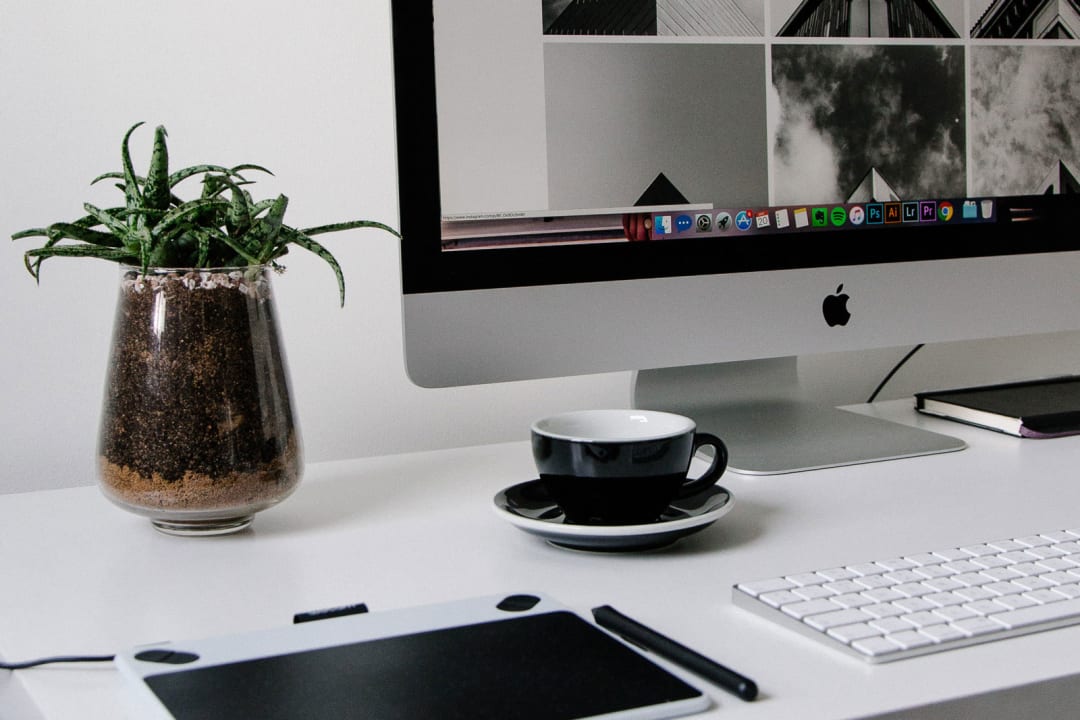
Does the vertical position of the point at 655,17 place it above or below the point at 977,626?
above

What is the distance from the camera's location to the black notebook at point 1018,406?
0.97 m

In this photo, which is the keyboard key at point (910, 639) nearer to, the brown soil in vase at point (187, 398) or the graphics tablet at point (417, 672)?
the graphics tablet at point (417, 672)

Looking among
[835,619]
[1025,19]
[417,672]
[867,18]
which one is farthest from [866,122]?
[417,672]

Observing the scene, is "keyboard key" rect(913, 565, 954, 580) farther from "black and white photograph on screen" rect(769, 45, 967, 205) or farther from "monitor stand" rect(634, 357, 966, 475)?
"black and white photograph on screen" rect(769, 45, 967, 205)

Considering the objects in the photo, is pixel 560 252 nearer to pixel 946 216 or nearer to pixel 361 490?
pixel 361 490

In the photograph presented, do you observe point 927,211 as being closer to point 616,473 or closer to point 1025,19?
point 1025,19

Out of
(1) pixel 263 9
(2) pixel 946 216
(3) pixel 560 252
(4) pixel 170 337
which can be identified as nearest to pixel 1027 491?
(2) pixel 946 216

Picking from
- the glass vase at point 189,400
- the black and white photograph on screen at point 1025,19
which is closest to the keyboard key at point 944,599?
the glass vase at point 189,400

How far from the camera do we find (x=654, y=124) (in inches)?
32.9

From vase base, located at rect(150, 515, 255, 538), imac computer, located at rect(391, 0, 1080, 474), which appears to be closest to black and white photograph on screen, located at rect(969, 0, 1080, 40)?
imac computer, located at rect(391, 0, 1080, 474)

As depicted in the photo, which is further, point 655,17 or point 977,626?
point 655,17

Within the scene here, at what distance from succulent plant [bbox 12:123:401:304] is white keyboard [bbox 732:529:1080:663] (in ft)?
1.06

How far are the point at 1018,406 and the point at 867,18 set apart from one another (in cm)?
36

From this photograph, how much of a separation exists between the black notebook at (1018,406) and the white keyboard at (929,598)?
0.36 meters
